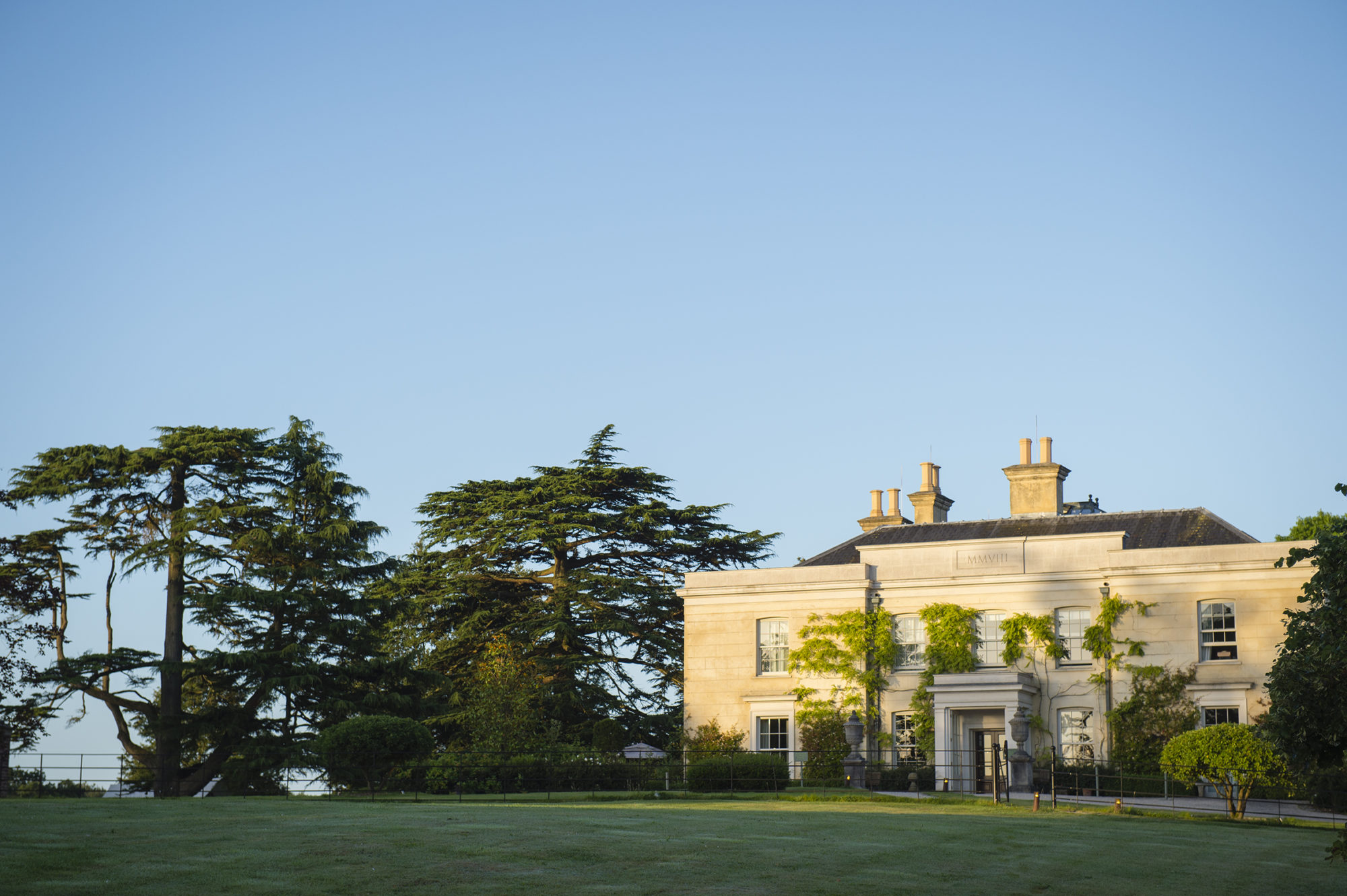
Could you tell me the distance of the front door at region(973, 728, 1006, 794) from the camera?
35031 mm

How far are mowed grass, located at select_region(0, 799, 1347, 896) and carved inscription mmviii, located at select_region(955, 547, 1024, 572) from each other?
55.1ft

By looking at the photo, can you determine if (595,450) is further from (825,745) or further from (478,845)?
(478,845)

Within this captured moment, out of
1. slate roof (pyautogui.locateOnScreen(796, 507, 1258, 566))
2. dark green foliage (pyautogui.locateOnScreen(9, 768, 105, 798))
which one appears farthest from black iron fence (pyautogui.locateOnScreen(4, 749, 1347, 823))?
slate roof (pyautogui.locateOnScreen(796, 507, 1258, 566))

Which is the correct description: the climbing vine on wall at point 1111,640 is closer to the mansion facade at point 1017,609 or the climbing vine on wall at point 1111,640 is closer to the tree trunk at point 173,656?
the mansion facade at point 1017,609

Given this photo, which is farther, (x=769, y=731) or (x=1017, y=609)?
(x=769, y=731)

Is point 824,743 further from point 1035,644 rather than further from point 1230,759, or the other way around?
point 1230,759

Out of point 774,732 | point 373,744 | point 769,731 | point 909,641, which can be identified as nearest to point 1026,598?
point 909,641

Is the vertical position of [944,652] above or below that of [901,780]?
above

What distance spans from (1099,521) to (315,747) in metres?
23.0

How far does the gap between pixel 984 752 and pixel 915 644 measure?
3829mm

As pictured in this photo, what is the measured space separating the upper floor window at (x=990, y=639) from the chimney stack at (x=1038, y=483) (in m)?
5.41

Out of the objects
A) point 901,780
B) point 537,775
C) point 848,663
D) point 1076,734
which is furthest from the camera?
point 848,663

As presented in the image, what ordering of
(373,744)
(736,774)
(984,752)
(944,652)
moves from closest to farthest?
(373,744) < (736,774) < (984,752) < (944,652)

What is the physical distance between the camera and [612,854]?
14.9 m
